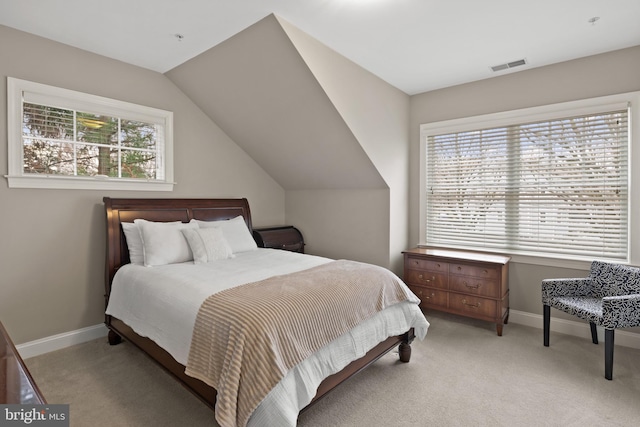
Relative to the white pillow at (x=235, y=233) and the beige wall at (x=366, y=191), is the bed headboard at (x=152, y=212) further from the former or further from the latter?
the beige wall at (x=366, y=191)

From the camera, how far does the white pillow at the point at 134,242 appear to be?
9.84 feet

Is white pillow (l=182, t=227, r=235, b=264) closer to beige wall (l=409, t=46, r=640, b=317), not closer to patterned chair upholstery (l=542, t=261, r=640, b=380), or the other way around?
beige wall (l=409, t=46, r=640, b=317)

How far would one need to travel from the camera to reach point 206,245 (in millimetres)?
3061

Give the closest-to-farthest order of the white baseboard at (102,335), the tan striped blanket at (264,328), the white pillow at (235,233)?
1. the tan striped blanket at (264,328)
2. the white baseboard at (102,335)
3. the white pillow at (235,233)

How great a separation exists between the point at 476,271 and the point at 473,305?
Result: 1.12 feet

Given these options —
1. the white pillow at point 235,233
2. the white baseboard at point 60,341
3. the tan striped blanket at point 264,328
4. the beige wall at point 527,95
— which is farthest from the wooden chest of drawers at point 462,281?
the white baseboard at point 60,341

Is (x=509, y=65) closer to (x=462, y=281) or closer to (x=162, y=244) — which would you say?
(x=462, y=281)

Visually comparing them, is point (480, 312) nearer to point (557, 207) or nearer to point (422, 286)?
point (422, 286)

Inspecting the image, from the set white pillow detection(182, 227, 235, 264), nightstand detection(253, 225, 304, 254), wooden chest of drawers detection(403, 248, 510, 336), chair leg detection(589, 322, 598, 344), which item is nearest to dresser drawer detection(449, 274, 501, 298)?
wooden chest of drawers detection(403, 248, 510, 336)

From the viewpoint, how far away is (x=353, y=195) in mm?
4156

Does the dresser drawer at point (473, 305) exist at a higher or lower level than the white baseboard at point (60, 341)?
higher

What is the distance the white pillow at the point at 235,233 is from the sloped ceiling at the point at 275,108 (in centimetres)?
103

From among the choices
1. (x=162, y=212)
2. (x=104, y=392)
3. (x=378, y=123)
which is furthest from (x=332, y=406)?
(x=378, y=123)

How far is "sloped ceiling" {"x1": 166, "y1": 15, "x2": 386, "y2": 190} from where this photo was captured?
2867mm
